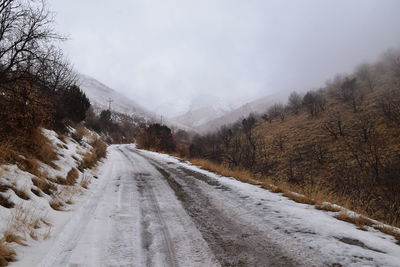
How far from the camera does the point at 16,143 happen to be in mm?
6559

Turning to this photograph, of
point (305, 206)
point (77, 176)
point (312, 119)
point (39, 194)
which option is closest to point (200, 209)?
point (305, 206)

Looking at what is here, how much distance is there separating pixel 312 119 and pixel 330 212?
171 feet

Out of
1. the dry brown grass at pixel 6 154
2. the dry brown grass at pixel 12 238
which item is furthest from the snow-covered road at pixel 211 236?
the dry brown grass at pixel 6 154

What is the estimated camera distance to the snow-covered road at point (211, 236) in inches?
114

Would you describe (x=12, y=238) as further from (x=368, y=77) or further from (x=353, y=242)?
(x=368, y=77)

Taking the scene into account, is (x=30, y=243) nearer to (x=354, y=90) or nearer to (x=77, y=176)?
(x=77, y=176)

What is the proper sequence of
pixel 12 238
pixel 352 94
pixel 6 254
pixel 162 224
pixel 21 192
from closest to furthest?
pixel 6 254 → pixel 12 238 → pixel 162 224 → pixel 21 192 → pixel 352 94

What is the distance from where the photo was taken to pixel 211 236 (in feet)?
12.0

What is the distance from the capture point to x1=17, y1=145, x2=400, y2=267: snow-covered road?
2.90 metres

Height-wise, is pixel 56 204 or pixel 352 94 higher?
pixel 352 94

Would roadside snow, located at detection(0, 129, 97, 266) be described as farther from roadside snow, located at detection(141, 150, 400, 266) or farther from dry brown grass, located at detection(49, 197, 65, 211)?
roadside snow, located at detection(141, 150, 400, 266)

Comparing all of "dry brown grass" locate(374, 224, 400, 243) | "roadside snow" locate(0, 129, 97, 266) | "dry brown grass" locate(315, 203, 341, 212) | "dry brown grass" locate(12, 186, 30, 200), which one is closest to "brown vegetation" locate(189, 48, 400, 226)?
"dry brown grass" locate(315, 203, 341, 212)

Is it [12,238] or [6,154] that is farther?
[6,154]

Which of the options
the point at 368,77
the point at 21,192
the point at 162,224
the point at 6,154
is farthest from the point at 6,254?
the point at 368,77
